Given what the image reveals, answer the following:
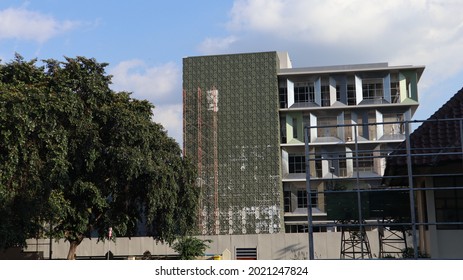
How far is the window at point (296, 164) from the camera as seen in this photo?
62.7 m

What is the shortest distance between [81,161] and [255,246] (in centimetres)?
1858

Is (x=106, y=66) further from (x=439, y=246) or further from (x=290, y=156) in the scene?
(x=290, y=156)

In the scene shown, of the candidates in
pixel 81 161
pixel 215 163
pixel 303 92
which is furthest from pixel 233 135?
pixel 81 161

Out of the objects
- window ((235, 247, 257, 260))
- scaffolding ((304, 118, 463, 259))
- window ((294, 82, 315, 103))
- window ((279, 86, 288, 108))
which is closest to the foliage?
window ((235, 247, 257, 260))

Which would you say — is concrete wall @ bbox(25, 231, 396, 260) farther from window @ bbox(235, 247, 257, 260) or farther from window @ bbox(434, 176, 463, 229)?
window @ bbox(434, 176, 463, 229)

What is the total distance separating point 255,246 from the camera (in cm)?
4331

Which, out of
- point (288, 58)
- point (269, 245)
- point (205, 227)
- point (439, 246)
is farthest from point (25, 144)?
point (288, 58)

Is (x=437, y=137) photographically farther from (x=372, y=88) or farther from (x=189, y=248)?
(x=372, y=88)

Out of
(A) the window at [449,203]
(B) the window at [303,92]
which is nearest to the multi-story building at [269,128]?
(B) the window at [303,92]

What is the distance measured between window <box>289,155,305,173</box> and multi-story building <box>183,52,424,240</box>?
0.11 meters

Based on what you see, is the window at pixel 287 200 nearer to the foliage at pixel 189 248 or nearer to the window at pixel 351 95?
the window at pixel 351 95

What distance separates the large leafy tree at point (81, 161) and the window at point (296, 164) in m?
29.0

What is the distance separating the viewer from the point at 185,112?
6203 centimetres
